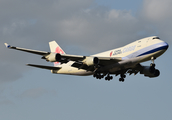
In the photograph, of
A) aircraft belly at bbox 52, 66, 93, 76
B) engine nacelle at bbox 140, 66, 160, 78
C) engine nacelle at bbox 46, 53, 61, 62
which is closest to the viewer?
engine nacelle at bbox 46, 53, 61, 62

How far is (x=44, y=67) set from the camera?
2213 inches

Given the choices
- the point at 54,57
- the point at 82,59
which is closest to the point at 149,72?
the point at 82,59

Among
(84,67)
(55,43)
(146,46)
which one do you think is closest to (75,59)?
(84,67)

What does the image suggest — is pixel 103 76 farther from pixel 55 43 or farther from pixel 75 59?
pixel 55 43

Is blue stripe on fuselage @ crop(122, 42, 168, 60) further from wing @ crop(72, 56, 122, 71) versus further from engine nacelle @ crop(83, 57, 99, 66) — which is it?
engine nacelle @ crop(83, 57, 99, 66)

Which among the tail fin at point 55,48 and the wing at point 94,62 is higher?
the tail fin at point 55,48

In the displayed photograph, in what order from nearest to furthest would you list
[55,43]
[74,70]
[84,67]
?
[84,67] → [74,70] → [55,43]

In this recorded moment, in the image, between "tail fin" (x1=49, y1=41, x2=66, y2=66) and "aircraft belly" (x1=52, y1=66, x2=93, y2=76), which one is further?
"tail fin" (x1=49, y1=41, x2=66, y2=66)

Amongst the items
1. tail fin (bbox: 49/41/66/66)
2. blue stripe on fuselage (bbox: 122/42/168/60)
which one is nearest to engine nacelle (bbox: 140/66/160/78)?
blue stripe on fuselage (bbox: 122/42/168/60)

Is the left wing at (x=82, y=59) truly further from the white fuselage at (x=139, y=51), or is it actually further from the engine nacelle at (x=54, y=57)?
the white fuselage at (x=139, y=51)

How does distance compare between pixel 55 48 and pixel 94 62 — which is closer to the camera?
pixel 94 62

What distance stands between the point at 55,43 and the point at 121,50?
18.5 meters

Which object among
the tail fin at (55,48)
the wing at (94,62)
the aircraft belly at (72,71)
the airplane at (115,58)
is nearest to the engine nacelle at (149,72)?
the airplane at (115,58)

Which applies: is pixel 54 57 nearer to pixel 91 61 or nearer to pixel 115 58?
pixel 91 61
